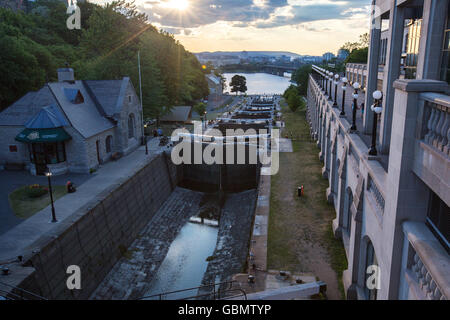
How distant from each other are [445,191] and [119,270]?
19.0 m

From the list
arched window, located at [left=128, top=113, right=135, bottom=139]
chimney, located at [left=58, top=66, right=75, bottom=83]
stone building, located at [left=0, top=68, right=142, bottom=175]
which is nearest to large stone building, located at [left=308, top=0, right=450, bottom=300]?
stone building, located at [left=0, top=68, right=142, bottom=175]

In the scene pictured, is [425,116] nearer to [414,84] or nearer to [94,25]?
[414,84]

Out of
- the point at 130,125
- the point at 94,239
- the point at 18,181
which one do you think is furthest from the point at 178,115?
the point at 94,239

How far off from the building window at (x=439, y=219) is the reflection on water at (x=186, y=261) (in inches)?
599

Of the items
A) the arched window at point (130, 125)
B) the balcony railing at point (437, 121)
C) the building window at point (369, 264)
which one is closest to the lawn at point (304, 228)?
the building window at point (369, 264)

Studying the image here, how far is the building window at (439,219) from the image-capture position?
660cm

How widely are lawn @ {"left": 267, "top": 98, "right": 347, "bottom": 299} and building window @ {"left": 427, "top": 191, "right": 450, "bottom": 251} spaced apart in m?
7.28

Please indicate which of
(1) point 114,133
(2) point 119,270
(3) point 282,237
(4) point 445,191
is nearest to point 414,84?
(4) point 445,191

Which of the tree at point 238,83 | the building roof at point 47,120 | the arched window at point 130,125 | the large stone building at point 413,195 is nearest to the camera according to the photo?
the large stone building at point 413,195

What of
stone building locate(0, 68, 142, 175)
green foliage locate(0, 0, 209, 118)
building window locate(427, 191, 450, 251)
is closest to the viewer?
building window locate(427, 191, 450, 251)

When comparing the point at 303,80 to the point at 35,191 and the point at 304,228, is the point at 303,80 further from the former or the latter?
the point at 35,191

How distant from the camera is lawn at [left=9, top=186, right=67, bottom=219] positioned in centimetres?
1992

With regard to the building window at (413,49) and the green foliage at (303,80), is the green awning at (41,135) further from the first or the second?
the green foliage at (303,80)

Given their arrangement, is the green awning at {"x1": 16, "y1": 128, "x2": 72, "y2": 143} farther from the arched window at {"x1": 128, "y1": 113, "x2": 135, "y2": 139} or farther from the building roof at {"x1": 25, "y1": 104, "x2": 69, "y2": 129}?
the arched window at {"x1": 128, "y1": 113, "x2": 135, "y2": 139}
